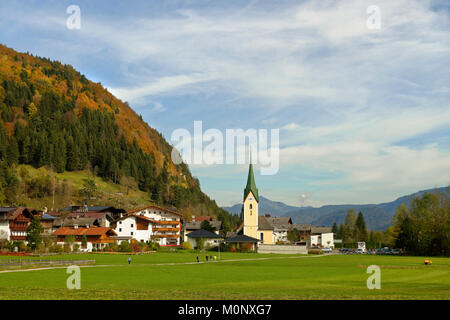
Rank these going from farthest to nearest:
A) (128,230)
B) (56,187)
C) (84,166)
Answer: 1. (84,166)
2. (56,187)
3. (128,230)

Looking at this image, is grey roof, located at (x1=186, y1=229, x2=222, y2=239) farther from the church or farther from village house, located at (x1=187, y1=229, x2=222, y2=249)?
the church

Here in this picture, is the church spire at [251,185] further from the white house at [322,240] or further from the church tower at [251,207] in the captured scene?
the white house at [322,240]

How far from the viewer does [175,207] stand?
192250mm

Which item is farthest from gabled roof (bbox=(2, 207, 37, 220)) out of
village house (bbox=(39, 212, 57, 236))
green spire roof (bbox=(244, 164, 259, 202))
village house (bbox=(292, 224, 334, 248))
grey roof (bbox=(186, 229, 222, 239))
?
village house (bbox=(292, 224, 334, 248))

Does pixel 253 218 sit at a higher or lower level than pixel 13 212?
lower

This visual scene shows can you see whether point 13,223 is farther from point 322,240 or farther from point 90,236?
point 322,240

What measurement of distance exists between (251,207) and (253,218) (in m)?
3.48

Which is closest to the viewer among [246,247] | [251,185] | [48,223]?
[246,247]

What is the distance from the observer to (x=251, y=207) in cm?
12275

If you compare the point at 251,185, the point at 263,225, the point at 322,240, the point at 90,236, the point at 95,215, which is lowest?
the point at 322,240

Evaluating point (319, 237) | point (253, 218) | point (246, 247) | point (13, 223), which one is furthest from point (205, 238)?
point (319, 237)
